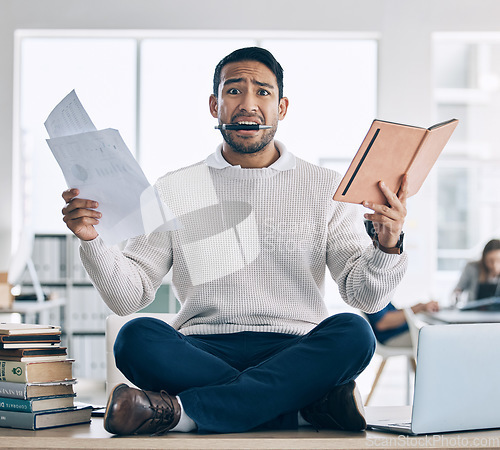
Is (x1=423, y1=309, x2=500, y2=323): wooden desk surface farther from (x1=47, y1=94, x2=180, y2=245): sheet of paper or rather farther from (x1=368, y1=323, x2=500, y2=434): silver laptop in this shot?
(x1=47, y1=94, x2=180, y2=245): sheet of paper

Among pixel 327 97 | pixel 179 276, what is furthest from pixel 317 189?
pixel 327 97

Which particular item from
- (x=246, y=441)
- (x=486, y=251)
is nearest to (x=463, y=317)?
(x=486, y=251)

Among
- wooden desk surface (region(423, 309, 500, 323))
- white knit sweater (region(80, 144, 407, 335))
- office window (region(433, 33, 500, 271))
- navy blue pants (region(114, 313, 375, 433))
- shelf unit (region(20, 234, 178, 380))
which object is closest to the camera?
navy blue pants (region(114, 313, 375, 433))

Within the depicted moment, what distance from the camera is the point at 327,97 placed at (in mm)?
5625

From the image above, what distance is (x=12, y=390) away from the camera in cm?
144

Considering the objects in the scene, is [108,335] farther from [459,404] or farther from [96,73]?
[96,73]

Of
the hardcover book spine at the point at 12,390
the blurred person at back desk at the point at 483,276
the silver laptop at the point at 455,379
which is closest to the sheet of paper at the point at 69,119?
the hardcover book spine at the point at 12,390

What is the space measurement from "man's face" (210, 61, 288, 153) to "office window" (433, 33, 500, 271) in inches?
183

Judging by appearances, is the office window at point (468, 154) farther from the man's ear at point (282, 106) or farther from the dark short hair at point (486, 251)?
the man's ear at point (282, 106)

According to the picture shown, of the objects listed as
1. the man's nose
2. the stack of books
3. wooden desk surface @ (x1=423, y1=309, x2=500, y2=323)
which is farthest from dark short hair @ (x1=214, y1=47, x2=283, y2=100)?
wooden desk surface @ (x1=423, y1=309, x2=500, y2=323)

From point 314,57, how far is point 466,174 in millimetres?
2064

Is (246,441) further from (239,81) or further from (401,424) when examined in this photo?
(239,81)

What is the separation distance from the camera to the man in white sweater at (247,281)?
Answer: 4.58ft

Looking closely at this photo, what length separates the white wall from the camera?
549 centimetres
